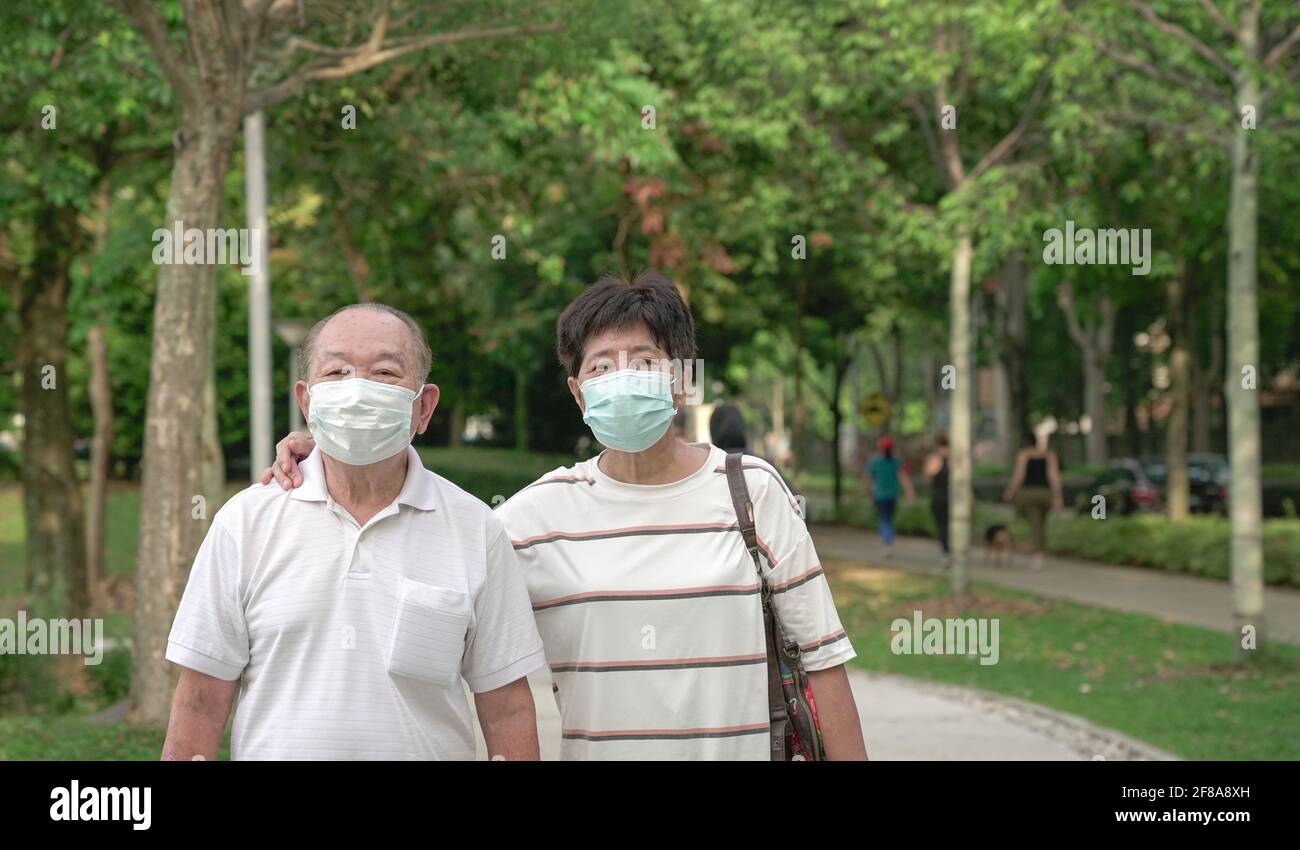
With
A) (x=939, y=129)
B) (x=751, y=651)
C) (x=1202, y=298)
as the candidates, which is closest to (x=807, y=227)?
(x=939, y=129)

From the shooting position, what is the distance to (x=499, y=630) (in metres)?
2.86

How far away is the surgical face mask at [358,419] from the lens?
2.81 m

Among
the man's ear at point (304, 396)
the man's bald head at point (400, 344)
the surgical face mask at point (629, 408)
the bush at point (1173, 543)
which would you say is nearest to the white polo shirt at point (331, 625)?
the man's ear at point (304, 396)

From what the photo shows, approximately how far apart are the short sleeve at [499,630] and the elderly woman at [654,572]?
0.17m

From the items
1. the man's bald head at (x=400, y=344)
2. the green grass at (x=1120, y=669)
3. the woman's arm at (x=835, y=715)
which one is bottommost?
the green grass at (x=1120, y=669)

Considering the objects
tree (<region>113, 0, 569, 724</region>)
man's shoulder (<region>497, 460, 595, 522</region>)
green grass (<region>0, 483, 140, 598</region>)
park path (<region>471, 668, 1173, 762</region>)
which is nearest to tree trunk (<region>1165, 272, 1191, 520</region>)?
park path (<region>471, 668, 1173, 762</region>)

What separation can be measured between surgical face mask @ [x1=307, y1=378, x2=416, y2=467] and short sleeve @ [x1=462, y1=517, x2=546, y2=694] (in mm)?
243

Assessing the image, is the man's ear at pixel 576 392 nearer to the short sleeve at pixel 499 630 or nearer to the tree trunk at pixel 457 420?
the short sleeve at pixel 499 630

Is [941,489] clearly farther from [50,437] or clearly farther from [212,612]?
[212,612]

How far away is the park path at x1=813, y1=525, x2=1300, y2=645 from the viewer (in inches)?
666

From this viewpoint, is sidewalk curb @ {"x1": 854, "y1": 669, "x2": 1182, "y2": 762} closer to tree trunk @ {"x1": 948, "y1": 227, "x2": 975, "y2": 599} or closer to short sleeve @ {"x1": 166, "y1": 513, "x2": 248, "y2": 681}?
tree trunk @ {"x1": 948, "y1": 227, "x2": 975, "y2": 599}

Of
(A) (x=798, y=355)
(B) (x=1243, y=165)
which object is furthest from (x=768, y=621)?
(A) (x=798, y=355)

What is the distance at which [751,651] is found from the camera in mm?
3072
